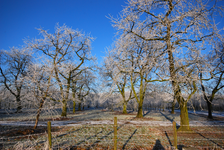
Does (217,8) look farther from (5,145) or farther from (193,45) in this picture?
(5,145)

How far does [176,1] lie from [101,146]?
8659 millimetres

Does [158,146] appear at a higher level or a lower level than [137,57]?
lower

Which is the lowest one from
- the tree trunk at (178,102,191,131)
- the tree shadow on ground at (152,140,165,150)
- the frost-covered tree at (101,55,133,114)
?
Result: the tree shadow on ground at (152,140,165,150)

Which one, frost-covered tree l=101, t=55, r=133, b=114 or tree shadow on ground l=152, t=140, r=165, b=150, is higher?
frost-covered tree l=101, t=55, r=133, b=114

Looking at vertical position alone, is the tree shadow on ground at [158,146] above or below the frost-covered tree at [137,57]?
below

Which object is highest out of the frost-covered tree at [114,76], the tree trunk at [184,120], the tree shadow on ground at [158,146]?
the frost-covered tree at [114,76]

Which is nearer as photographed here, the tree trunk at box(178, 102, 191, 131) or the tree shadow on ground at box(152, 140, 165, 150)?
the tree shadow on ground at box(152, 140, 165, 150)

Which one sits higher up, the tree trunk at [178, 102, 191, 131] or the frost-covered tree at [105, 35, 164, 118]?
the frost-covered tree at [105, 35, 164, 118]

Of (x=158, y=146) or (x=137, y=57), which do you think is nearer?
(x=158, y=146)

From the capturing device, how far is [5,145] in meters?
5.66

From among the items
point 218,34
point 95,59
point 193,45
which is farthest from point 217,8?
point 95,59

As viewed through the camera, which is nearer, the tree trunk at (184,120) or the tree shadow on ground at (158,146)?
the tree shadow on ground at (158,146)

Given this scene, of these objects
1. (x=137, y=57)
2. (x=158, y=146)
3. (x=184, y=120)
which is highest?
(x=137, y=57)

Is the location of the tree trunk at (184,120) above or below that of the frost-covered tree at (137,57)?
below
